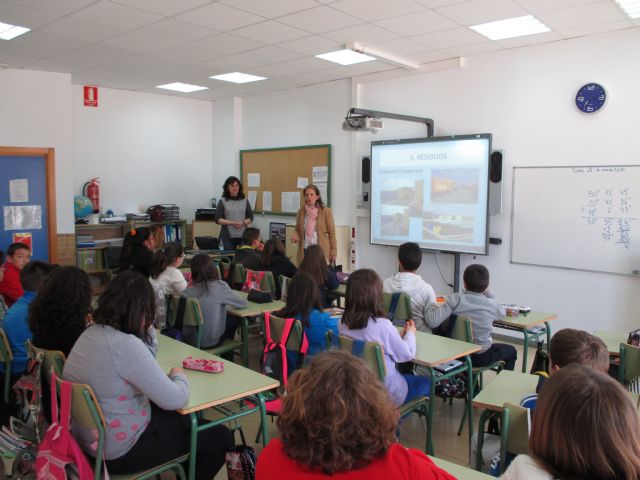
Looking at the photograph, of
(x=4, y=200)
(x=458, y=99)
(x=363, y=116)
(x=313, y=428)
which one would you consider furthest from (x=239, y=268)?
(x=313, y=428)

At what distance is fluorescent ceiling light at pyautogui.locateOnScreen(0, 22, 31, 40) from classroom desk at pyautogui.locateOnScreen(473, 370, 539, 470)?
16.8 ft

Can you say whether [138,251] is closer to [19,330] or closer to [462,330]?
[19,330]

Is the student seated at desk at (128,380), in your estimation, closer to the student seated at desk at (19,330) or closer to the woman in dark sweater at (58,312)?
the woman in dark sweater at (58,312)

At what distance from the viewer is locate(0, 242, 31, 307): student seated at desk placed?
4.22 meters

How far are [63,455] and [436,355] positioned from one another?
1892 millimetres

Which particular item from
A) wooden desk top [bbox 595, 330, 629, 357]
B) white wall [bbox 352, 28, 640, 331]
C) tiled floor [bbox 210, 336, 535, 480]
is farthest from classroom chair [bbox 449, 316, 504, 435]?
white wall [bbox 352, 28, 640, 331]

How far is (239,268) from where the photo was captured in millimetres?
5246

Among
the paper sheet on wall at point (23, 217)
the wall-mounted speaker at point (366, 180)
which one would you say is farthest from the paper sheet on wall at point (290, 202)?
the paper sheet on wall at point (23, 217)

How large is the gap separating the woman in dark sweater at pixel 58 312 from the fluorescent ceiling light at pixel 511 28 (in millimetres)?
4047

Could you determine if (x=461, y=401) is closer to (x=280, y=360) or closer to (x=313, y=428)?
(x=280, y=360)

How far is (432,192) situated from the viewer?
20.2 ft

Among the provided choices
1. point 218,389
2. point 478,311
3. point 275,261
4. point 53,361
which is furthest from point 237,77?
point 218,389

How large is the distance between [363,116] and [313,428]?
4.98m

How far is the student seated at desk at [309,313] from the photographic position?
316 cm
